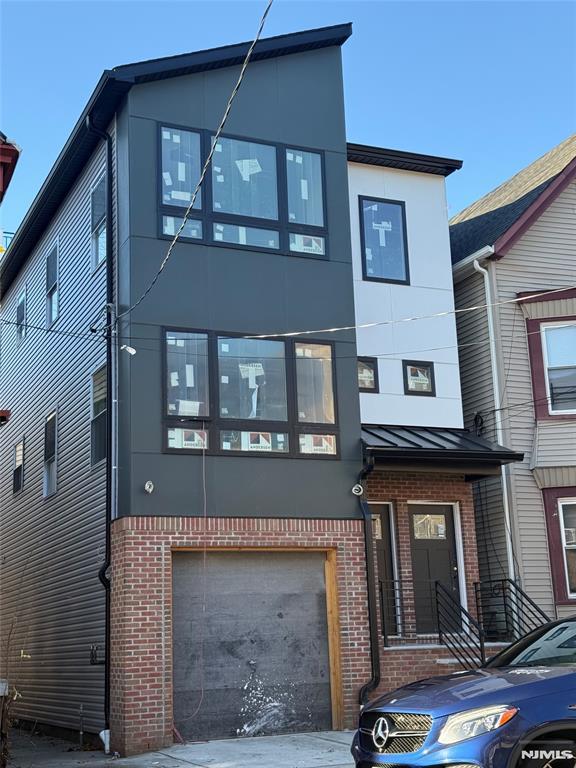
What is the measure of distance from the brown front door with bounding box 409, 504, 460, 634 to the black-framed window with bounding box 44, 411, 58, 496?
21.6 feet

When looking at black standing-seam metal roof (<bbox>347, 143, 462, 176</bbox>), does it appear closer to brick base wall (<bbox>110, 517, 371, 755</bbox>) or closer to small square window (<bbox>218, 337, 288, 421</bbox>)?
small square window (<bbox>218, 337, 288, 421</bbox>)

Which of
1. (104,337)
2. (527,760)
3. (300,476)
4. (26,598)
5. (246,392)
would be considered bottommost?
(527,760)

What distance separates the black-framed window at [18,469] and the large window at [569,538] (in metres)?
10.8

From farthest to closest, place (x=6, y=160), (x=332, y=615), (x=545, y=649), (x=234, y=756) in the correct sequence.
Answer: (x=332, y=615) → (x=6, y=160) → (x=234, y=756) → (x=545, y=649)

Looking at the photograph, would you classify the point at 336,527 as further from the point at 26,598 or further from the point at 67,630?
the point at 26,598

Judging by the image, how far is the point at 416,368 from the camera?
17.2m

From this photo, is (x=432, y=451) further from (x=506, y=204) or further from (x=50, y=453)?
(x=50, y=453)

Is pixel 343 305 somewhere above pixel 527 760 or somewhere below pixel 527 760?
above

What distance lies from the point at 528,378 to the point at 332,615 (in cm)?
600

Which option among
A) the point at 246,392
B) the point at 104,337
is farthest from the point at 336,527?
the point at 104,337

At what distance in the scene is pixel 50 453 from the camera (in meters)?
18.7

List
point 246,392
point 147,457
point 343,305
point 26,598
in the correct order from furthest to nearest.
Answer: point 26,598 < point 343,305 < point 246,392 < point 147,457

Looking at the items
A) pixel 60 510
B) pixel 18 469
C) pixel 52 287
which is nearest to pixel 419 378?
pixel 60 510

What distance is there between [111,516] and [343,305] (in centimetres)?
481
